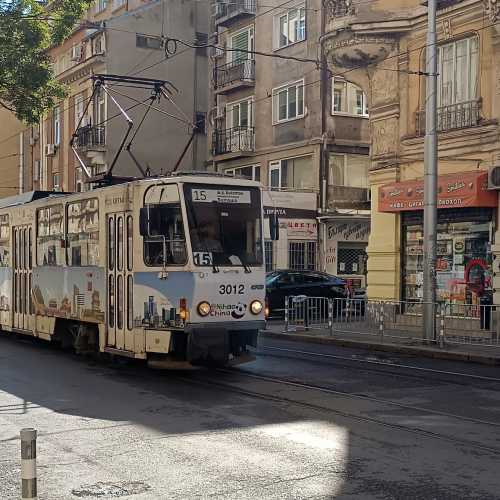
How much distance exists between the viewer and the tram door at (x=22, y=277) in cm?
1753

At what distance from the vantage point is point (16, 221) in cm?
1833

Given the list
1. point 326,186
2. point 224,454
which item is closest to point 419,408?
point 224,454

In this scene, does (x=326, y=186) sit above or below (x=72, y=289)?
above

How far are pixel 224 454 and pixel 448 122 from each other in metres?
14.7

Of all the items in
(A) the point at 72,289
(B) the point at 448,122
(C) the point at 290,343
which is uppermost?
(B) the point at 448,122

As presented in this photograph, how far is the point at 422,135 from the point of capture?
68.9 feet

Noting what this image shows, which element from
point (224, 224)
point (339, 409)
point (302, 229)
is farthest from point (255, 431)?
point (302, 229)

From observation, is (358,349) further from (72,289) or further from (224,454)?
(224,454)

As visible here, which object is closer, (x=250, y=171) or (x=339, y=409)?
(x=339, y=409)

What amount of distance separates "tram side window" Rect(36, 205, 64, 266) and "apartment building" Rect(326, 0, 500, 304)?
9.47 metres

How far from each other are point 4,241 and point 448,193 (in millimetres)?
10878

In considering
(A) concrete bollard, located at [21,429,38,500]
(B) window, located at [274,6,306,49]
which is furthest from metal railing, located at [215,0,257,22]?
(A) concrete bollard, located at [21,429,38,500]

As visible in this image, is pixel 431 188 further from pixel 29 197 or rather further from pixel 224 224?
pixel 29 197

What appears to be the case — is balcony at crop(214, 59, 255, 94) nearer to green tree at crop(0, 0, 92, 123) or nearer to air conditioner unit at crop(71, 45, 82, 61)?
air conditioner unit at crop(71, 45, 82, 61)
